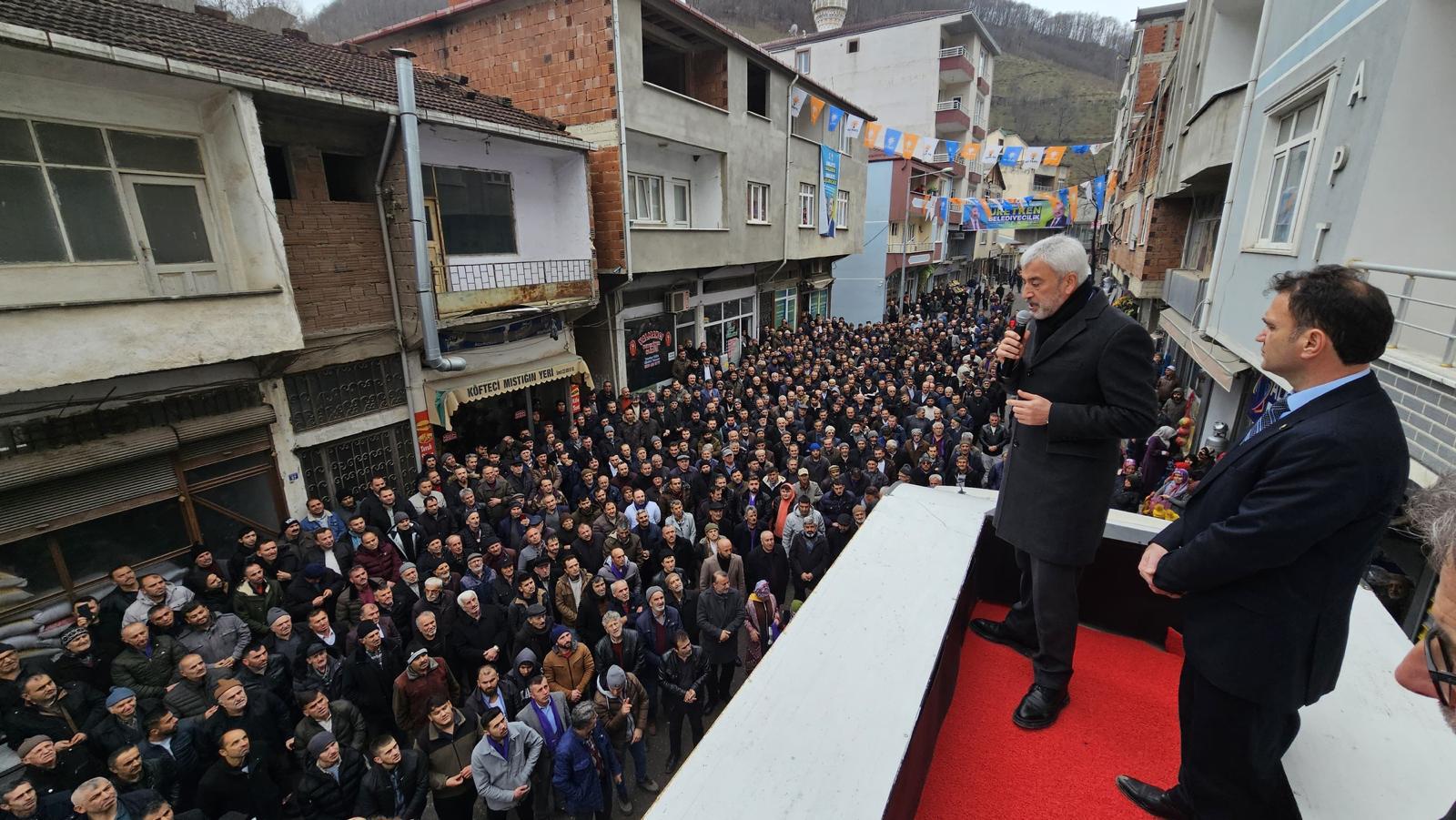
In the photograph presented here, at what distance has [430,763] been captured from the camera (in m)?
4.86

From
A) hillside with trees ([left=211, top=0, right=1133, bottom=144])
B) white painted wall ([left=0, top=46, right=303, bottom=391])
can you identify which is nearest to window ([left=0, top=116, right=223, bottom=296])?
white painted wall ([left=0, top=46, right=303, bottom=391])

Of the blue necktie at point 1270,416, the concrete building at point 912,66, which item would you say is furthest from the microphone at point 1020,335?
the concrete building at point 912,66

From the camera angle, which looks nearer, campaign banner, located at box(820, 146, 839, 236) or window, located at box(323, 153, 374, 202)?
window, located at box(323, 153, 374, 202)

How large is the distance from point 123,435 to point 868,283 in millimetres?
27270

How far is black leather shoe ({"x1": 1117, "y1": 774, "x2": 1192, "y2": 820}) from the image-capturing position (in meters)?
1.96

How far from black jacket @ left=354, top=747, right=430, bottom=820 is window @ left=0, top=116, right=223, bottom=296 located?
6.79 m

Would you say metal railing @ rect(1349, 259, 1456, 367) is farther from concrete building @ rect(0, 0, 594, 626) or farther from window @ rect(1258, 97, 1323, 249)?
concrete building @ rect(0, 0, 594, 626)

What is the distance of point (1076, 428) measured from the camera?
2.09 metres

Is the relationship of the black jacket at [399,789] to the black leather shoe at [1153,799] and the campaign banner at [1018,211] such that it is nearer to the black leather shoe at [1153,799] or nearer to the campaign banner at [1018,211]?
the black leather shoe at [1153,799]

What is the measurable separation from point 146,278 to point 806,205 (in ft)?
54.9

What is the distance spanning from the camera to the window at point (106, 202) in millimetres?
6480

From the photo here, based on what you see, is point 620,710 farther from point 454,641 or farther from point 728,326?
point 728,326

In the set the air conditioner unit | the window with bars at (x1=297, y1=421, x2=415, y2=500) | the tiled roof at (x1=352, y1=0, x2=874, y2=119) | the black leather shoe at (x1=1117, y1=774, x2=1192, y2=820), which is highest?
the tiled roof at (x1=352, y1=0, x2=874, y2=119)

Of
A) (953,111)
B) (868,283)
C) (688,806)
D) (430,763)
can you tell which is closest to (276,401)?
(430,763)
